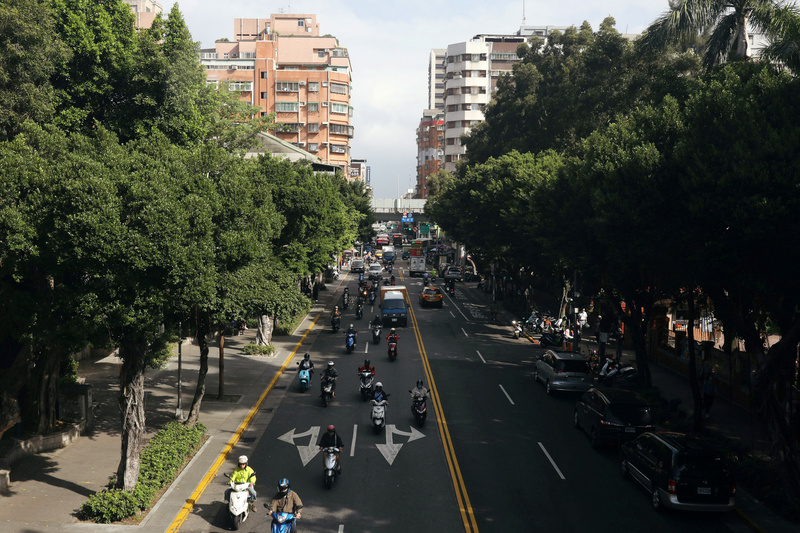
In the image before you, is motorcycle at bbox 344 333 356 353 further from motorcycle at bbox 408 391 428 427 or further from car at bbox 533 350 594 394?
motorcycle at bbox 408 391 428 427

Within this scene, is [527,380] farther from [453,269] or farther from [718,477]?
[453,269]

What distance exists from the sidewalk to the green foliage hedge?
25 cm

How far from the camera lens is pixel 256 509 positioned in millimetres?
15352

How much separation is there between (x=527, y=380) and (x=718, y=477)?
14736mm

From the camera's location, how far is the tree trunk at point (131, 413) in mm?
15492

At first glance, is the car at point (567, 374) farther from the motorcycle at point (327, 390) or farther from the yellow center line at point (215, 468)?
the yellow center line at point (215, 468)

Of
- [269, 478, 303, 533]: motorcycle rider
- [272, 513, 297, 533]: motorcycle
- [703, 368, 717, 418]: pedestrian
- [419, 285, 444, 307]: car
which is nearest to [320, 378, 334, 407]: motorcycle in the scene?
[269, 478, 303, 533]: motorcycle rider

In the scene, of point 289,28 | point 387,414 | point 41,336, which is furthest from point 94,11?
point 289,28

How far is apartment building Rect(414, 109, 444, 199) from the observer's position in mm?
166100

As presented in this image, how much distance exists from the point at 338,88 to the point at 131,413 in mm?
104654

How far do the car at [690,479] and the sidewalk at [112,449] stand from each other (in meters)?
10.6

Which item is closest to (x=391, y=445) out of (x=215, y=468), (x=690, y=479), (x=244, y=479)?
(x=215, y=468)

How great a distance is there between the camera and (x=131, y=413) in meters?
15.7

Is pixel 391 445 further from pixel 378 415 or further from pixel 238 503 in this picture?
pixel 238 503
